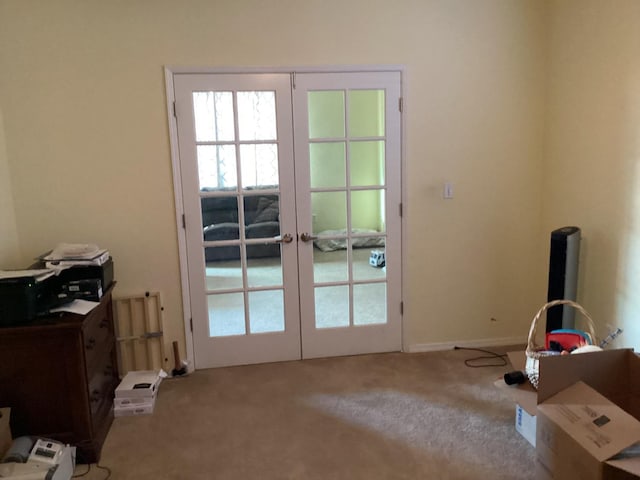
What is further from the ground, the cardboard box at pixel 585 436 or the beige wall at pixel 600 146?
the beige wall at pixel 600 146

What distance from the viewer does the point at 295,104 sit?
10.9 ft

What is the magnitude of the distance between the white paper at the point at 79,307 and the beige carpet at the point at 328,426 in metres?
0.74

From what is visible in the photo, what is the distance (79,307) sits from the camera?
2541 millimetres

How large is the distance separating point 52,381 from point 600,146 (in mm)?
3322

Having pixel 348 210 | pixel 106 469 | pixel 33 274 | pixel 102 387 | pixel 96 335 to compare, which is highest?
pixel 348 210

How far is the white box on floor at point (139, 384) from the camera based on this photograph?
9.72ft

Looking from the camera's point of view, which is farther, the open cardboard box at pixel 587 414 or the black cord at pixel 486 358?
the black cord at pixel 486 358

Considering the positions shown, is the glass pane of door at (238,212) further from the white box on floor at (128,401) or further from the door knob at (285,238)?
the white box on floor at (128,401)

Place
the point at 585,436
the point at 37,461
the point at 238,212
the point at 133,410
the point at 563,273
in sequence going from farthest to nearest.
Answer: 1. the point at 238,212
2. the point at 563,273
3. the point at 133,410
4. the point at 37,461
5. the point at 585,436

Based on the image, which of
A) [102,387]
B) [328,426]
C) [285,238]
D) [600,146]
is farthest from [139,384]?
[600,146]

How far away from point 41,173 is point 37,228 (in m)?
0.35

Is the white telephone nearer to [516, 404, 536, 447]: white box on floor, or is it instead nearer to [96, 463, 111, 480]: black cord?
[96, 463, 111, 480]: black cord

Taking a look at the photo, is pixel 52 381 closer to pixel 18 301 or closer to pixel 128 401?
pixel 18 301

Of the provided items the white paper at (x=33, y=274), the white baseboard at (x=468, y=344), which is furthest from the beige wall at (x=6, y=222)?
the white baseboard at (x=468, y=344)
